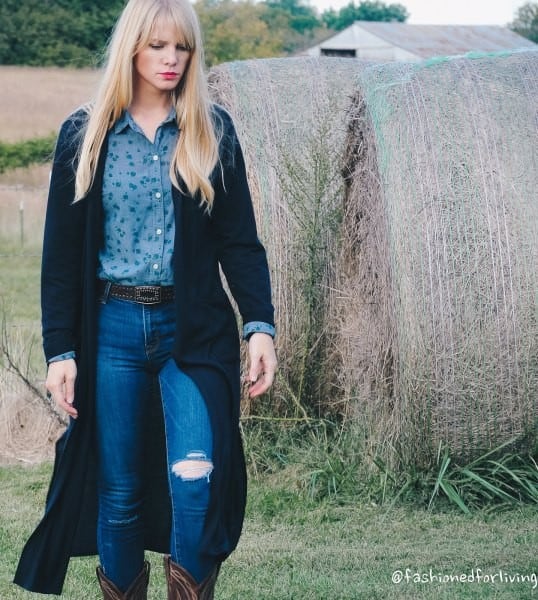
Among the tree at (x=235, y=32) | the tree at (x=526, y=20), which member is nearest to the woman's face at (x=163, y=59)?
the tree at (x=235, y=32)

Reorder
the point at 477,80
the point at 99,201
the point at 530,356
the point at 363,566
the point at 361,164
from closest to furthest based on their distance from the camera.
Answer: the point at 99,201, the point at 363,566, the point at 530,356, the point at 477,80, the point at 361,164

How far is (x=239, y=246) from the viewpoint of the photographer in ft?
10.7

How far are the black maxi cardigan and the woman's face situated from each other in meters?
0.23

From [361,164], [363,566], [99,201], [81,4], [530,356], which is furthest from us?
[81,4]

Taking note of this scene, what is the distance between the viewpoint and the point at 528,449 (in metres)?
5.05

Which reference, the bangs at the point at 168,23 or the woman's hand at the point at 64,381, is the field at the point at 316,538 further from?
the woman's hand at the point at 64,381

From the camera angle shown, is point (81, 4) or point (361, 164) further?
point (81, 4)

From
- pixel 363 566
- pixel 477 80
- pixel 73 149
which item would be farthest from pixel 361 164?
pixel 73 149

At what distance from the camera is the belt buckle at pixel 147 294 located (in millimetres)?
3137

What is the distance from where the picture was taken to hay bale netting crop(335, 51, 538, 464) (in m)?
4.86

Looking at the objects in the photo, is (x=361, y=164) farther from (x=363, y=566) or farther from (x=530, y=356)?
(x=363, y=566)

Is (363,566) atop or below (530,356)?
below

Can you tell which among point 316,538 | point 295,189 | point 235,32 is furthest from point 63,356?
point 235,32

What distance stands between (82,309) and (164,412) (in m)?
0.37
